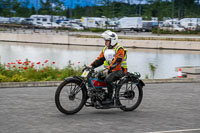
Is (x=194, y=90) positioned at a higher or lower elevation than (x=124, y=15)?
lower

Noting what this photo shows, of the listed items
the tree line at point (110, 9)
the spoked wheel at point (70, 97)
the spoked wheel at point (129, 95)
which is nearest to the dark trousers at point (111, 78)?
the spoked wheel at point (129, 95)

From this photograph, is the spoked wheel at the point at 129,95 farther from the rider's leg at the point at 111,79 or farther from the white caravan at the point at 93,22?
the white caravan at the point at 93,22

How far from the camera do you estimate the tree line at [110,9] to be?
7319 cm

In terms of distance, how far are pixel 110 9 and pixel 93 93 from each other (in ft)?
216

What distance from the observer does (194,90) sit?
12.7 meters

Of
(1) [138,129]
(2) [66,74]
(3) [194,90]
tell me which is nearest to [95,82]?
(1) [138,129]

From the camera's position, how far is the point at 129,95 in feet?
28.8

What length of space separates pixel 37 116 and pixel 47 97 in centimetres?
260

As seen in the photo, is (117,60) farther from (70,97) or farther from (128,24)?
(128,24)

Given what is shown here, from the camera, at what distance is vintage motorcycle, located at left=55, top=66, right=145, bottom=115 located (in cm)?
790

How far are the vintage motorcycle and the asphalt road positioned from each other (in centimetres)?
19

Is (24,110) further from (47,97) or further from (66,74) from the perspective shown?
(66,74)

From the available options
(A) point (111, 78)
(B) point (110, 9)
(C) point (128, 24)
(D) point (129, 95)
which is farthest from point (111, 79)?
(B) point (110, 9)

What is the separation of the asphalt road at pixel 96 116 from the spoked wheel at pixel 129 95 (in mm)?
159
